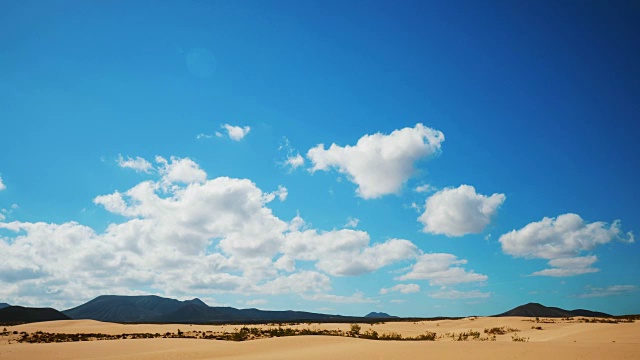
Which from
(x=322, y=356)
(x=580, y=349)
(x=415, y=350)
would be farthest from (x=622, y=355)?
(x=322, y=356)

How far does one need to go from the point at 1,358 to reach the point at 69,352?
2.73m

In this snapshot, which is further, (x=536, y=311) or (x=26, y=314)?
(x=536, y=311)

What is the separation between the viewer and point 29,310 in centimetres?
11544

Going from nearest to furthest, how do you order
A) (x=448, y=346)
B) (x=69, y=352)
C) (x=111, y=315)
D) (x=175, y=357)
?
(x=175, y=357) < (x=448, y=346) < (x=69, y=352) < (x=111, y=315)

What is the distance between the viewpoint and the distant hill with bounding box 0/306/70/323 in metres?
105

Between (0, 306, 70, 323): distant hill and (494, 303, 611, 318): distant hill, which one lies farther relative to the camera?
(494, 303, 611, 318): distant hill

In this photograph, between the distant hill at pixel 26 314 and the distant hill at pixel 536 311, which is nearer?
the distant hill at pixel 26 314

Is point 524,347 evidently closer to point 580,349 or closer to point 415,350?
point 580,349

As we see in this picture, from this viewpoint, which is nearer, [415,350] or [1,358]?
[415,350]

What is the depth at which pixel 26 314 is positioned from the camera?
366 ft

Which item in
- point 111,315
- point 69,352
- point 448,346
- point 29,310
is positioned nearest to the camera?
point 448,346

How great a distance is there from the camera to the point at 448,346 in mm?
18125

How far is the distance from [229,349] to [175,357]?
9.87ft

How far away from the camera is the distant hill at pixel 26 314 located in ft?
344
